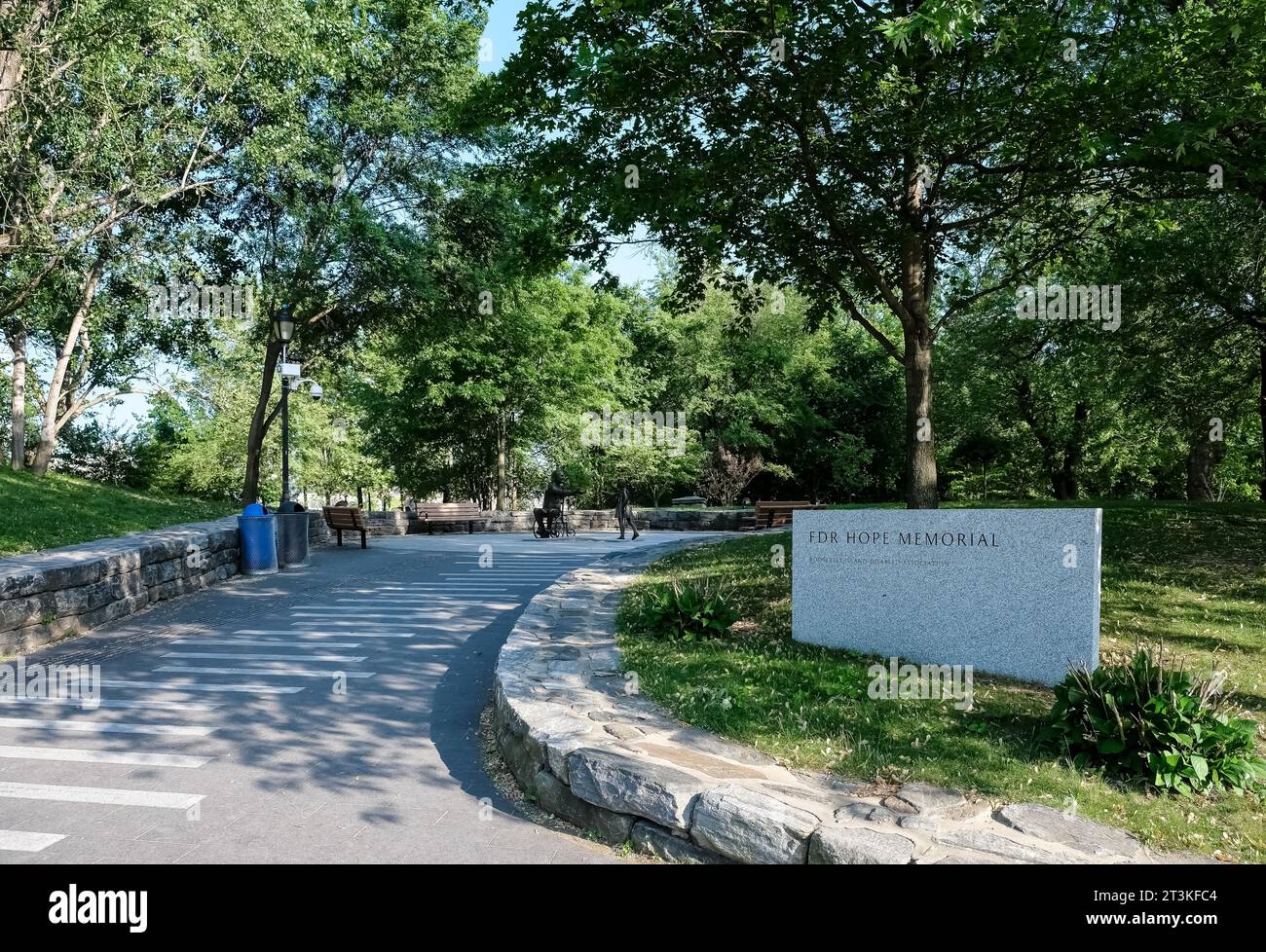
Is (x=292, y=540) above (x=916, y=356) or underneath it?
underneath

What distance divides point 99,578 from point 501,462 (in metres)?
20.8

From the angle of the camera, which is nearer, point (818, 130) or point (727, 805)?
point (727, 805)

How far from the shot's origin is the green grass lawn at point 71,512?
10.6 m

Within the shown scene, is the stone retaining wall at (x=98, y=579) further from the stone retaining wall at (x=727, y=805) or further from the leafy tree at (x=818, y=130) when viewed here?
the leafy tree at (x=818, y=130)

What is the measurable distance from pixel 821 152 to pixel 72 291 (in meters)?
18.8

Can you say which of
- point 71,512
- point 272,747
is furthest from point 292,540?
point 272,747

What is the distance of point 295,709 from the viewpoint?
5809 mm

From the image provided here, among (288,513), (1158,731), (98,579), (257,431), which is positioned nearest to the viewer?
(1158,731)

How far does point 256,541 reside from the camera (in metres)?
12.7

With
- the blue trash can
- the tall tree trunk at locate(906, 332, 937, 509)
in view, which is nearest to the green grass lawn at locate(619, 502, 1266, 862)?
the tall tree trunk at locate(906, 332, 937, 509)

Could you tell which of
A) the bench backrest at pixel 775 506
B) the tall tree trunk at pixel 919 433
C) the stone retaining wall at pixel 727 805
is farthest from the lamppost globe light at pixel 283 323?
the bench backrest at pixel 775 506

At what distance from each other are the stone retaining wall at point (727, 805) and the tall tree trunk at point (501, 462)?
24.8 meters

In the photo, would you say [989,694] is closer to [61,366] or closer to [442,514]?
[442,514]

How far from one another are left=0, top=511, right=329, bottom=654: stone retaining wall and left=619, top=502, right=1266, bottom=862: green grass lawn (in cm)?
590
